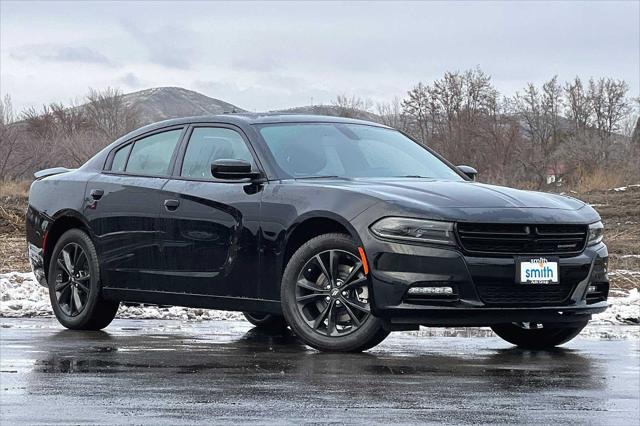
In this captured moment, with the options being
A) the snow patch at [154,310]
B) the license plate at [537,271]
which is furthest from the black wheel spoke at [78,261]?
the license plate at [537,271]

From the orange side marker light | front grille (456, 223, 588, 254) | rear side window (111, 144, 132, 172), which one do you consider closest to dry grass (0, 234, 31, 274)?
rear side window (111, 144, 132, 172)

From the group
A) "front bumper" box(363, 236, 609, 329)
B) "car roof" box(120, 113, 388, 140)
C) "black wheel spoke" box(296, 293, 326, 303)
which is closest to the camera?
"front bumper" box(363, 236, 609, 329)

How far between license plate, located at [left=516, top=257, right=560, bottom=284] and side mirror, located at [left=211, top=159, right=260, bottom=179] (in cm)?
200

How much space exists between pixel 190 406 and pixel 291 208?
2925mm

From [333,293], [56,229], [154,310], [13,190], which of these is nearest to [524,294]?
[333,293]

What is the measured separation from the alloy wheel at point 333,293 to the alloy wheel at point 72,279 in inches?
97.8

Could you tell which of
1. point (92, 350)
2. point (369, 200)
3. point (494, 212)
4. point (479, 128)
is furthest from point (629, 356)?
point (479, 128)

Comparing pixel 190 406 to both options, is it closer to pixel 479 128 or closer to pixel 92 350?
pixel 92 350

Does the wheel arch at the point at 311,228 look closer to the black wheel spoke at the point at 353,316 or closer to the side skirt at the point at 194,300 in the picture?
the side skirt at the point at 194,300

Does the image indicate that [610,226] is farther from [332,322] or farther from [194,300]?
[332,322]

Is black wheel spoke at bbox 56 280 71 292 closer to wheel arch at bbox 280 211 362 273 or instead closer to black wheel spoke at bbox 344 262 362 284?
wheel arch at bbox 280 211 362 273

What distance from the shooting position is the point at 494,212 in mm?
8531

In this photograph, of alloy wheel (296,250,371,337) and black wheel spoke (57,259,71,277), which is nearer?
alloy wheel (296,250,371,337)

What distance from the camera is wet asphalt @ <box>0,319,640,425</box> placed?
609cm
